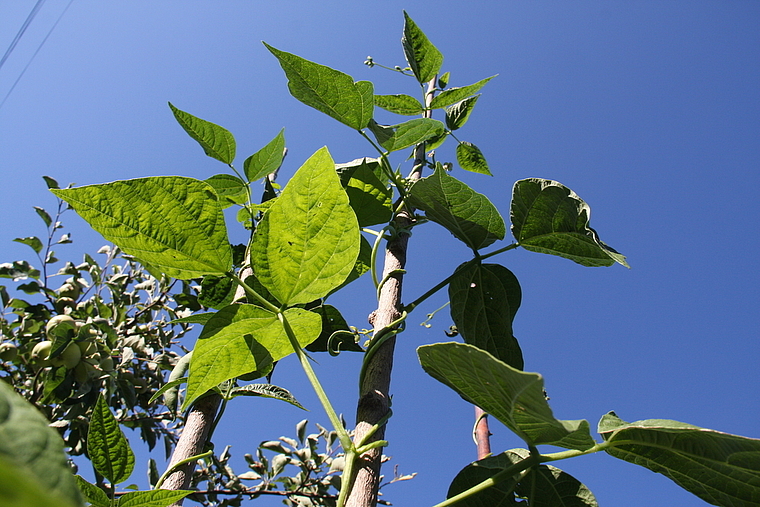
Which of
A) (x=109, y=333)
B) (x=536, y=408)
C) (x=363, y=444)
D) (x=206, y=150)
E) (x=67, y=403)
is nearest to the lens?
(x=536, y=408)

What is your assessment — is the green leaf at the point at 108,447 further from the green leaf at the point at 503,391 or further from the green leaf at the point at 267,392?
the green leaf at the point at 503,391

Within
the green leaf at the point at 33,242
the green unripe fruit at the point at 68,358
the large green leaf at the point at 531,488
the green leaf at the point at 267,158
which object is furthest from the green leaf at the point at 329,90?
the green leaf at the point at 33,242

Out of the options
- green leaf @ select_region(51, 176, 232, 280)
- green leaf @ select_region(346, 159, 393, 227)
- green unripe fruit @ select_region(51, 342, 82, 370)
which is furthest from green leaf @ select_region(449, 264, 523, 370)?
green unripe fruit @ select_region(51, 342, 82, 370)

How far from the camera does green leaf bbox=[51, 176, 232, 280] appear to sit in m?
0.58

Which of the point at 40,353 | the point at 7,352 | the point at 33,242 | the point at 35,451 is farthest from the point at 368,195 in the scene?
the point at 33,242

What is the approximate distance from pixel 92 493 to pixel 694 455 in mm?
727

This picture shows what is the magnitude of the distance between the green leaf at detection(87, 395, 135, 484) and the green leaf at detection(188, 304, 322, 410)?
0.12 metres

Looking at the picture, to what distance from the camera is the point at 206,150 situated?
1.10 metres

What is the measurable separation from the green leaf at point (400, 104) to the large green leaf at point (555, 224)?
21.3 inches

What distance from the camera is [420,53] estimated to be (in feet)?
4.35

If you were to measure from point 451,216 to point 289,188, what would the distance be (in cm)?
40

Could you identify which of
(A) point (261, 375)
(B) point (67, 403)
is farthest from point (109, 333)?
(A) point (261, 375)

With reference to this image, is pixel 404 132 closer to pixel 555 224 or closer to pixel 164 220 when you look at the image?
pixel 555 224

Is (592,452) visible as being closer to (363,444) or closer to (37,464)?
(363,444)
